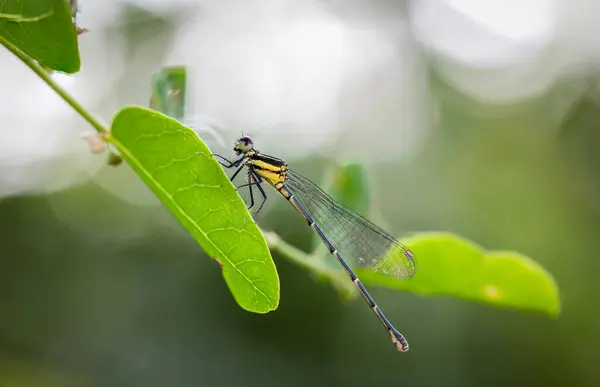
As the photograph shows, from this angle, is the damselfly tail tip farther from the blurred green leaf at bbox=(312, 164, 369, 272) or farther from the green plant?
the green plant

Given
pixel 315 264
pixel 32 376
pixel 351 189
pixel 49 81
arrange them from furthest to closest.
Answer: pixel 32 376
pixel 351 189
pixel 315 264
pixel 49 81

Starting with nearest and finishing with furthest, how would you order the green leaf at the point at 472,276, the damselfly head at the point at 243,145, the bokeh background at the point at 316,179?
the green leaf at the point at 472,276
the damselfly head at the point at 243,145
the bokeh background at the point at 316,179

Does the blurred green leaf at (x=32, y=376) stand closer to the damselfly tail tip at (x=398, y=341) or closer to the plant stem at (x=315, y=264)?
the damselfly tail tip at (x=398, y=341)

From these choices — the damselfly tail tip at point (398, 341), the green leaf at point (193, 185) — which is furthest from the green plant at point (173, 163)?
the damselfly tail tip at point (398, 341)

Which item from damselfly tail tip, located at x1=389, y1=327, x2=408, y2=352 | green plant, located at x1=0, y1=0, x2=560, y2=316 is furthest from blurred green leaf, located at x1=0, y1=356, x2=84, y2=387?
green plant, located at x1=0, y1=0, x2=560, y2=316

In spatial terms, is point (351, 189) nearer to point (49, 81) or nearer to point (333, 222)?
point (333, 222)

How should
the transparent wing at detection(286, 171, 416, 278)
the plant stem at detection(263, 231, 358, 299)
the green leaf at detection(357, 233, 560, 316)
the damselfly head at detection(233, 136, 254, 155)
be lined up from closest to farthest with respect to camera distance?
1. the plant stem at detection(263, 231, 358, 299)
2. the green leaf at detection(357, 233, 560, 316)
3. the transparent wing at detection(286, 171, 416, 278)
4. the damselfly head at detection(233, 136, 254, 155)

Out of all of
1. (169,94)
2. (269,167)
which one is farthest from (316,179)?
(169,94)

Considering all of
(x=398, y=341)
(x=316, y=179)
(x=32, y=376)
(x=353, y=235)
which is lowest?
(x=32, y=376)

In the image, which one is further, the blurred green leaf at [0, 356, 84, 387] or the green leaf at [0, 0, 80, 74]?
the blurred green leaf at [0, 356, 84, 387]
